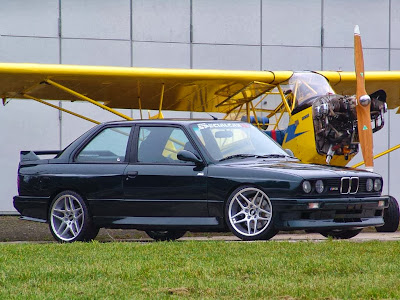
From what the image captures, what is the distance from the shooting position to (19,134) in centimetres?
1948

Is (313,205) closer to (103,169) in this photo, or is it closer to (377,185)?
(377,185)

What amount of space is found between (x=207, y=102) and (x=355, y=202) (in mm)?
8259

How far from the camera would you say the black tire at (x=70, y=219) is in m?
9.21

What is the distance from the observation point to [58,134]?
19578mm

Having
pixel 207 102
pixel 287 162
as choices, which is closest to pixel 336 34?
pixel 207 102

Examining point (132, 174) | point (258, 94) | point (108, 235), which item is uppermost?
point (258, 94)

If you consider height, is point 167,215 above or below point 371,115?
below

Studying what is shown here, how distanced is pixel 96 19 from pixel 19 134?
325 cm

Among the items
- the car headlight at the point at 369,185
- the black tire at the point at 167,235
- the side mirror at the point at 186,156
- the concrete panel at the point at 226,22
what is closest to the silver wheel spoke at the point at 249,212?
the side mirror at the point at 186,156

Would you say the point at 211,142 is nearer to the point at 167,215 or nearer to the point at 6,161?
the point at 167,215

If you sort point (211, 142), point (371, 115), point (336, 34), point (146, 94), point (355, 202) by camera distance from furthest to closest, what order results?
1. point (336, 34)
2. point (146, 94)
3. point (371, 115)
4. point (211, 142)
5. point (355, 202)

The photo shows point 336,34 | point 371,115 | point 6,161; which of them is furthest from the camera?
point 336,34

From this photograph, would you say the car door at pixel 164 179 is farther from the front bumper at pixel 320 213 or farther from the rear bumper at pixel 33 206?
the rear bumper at pixel 33 206

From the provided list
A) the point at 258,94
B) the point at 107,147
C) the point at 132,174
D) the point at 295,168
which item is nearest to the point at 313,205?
the point at 295,168
